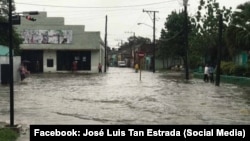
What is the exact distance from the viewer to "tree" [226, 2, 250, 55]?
41.7 m

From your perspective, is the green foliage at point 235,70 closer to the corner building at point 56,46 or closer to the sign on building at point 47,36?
the corner building at point 56,46

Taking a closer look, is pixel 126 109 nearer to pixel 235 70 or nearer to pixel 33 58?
pixel 235 70

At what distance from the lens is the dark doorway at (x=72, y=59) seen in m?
70.6

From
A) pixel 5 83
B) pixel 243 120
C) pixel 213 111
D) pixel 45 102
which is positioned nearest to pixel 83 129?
pixel 243 120

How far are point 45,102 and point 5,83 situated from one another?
1433 centimetres

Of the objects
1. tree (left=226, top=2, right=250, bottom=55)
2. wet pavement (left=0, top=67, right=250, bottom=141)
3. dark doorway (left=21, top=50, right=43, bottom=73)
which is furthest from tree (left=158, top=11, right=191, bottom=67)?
wet pavement (left=0, top=67, right=250, bottom=141)

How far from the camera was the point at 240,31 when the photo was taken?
42469mm

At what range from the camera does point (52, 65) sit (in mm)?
70375

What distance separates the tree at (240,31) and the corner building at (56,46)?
91.9ft

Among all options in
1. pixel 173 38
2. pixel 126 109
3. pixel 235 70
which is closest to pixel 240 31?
pixel 235 70

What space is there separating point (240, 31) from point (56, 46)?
1287 inches

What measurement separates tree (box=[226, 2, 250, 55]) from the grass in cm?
3087

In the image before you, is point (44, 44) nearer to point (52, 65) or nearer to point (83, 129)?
point (52, 65)

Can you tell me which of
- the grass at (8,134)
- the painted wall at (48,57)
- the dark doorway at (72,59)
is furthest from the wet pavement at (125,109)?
the dark doorway at (72,59)
